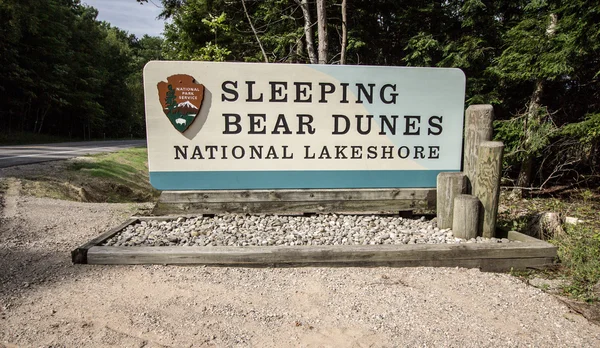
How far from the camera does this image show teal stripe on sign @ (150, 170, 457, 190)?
448 cm

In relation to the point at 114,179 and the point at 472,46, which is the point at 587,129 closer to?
the point at 472,46

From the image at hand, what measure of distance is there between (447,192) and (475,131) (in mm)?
836

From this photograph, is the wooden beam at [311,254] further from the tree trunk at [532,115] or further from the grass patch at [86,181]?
the tree trunk at [532,115]

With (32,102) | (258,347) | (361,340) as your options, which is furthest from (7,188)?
(32,102)

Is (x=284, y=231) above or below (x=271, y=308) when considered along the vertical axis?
above

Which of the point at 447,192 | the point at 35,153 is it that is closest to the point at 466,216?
the point at 447,192

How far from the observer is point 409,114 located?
468cm

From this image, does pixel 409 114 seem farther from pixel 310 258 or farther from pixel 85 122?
pixel 85 122

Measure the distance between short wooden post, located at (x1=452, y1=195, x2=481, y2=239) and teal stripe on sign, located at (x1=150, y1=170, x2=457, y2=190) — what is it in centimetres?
67

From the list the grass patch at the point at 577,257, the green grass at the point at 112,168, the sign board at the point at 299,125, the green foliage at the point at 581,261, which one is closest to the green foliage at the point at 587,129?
the grass patch at the point at 577,257

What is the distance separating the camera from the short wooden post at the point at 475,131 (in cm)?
427

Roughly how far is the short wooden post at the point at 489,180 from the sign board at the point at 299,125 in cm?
61

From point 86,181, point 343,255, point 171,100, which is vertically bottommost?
point 343,255

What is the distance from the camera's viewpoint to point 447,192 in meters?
4.40
